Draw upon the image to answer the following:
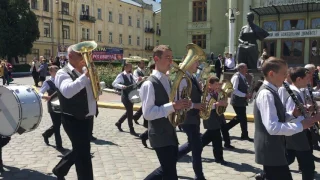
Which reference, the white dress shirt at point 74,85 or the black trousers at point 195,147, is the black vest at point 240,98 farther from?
the white dress shirt at point 74,85

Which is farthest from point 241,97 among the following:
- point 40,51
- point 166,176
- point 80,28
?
point 80,28

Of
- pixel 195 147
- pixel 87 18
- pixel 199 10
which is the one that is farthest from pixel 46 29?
pixel 195 147

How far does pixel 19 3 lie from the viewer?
40375 millimetres

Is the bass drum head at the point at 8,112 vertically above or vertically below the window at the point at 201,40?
below

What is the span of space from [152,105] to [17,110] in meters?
2.66

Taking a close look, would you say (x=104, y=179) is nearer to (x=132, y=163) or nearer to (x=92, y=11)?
(x=132, y=163)

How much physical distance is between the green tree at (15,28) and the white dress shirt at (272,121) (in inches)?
1544

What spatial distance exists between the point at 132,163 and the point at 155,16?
68.6 meters

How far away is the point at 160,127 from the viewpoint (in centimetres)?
399

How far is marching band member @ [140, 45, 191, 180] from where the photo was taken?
3.88m

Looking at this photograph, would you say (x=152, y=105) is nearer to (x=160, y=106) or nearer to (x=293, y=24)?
(x=160, y=106)

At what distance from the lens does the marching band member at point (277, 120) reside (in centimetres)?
349

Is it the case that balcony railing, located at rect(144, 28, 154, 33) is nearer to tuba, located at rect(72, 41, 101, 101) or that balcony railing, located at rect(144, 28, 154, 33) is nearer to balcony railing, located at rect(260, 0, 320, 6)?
balcony railing, located at rect(260, 0, 320, 6)

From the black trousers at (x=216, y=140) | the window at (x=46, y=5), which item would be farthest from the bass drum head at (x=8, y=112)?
the window at (x=46, y=5)
